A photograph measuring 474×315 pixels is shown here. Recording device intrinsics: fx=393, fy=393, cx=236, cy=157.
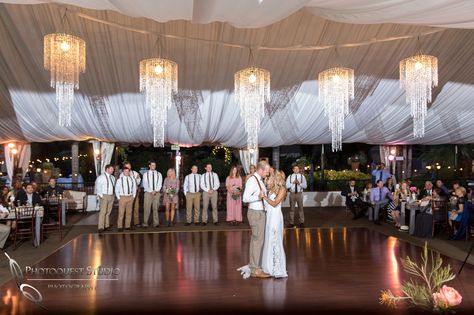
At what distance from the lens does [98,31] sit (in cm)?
638

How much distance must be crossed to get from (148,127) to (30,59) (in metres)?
3.77

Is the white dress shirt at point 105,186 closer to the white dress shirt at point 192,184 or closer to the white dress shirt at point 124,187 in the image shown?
the white dress shirt at point 124,187

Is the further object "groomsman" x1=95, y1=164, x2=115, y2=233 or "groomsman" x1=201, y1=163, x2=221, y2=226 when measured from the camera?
"groomsman" x1=201, y1=163, x2=221, y2=226

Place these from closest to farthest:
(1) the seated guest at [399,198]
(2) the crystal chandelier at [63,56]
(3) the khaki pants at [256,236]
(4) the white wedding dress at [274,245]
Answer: (4) the white wedding dress at [274,245] < (3) the khaki pants at [256,236] < (2) the crystal chandelier at [63,56] < (1) the seated guest at [399,198]

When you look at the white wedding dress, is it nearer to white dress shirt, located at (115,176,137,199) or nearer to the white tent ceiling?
the white tent ceiling

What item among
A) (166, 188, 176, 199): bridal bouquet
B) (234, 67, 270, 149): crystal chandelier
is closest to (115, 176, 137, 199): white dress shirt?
(166, 188, 176, 199): bridal bouquet

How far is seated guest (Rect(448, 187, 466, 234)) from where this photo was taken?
7277 millimetres

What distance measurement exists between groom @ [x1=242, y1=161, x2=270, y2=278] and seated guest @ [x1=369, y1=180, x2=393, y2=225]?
5260 millimetres

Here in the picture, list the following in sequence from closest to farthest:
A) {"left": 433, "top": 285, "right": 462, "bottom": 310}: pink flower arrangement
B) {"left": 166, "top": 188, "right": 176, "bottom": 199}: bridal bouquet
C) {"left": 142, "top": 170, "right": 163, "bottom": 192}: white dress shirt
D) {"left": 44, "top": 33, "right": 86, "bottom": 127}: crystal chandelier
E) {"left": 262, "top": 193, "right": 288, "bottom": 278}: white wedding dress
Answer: {"left": 433, "top": 285, "right": 462, "bottom": 310}: pink flower arrangement, {"left": 262, "top": 193, "right": 288, "bottom": 278}: white wedding dress, {"left": 44, "top": 33, "right": 86, "bottom": 127}: crystal chandelier, {"left": 142, "top": 170, "right": 163, "bottom": 192}: white dress shirt, {"left": 166, "top": 188, "right": 176, "bottom": 199}: bridal bouquet

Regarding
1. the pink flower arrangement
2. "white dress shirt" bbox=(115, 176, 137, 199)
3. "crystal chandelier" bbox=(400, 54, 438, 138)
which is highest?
"crystal chandelier" bbox=(400, 54, 438, 138)

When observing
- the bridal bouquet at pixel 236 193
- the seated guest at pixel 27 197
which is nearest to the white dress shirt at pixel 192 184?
the bridal bouquet at pixel 236 193

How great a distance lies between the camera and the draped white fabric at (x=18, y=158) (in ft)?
38.9

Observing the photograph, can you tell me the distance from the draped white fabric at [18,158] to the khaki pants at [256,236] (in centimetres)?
969

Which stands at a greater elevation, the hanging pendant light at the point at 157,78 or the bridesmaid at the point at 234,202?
the hanging pendant light at the point at 157,78
